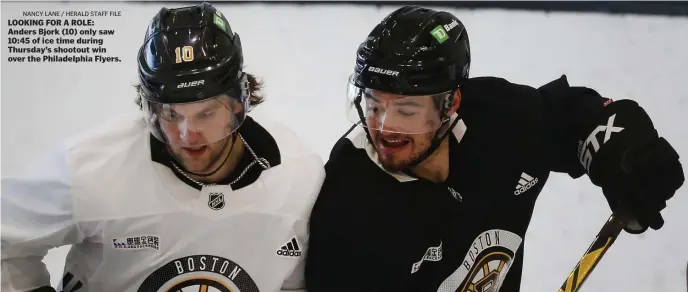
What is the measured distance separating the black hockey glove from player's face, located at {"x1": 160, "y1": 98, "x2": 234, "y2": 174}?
2.29ft

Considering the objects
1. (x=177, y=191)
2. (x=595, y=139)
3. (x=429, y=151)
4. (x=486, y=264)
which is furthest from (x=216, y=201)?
(x=595, y=139)

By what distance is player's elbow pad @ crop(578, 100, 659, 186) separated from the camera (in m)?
1.47

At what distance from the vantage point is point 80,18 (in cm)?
210

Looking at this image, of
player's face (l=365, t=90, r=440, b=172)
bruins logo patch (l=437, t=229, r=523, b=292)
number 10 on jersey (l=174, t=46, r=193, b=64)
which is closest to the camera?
number 10 on jersey (l=174, t=46, r=193, b=64)

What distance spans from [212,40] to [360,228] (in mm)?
390

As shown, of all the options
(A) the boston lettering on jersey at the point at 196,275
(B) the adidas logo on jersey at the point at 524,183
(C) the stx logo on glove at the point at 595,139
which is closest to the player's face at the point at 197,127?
(A) the boston lettering on jersey at the point at 196,275

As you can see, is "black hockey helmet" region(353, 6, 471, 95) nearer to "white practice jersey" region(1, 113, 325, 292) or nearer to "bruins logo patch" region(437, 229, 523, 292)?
"white practice jersey" region(1, 113, 325, 292)

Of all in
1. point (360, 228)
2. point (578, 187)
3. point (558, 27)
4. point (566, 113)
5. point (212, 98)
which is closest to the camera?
point (212, 98)

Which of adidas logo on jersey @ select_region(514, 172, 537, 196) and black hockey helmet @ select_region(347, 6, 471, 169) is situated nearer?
black hockey helmet @ select_region(347, 6, 471, 169)

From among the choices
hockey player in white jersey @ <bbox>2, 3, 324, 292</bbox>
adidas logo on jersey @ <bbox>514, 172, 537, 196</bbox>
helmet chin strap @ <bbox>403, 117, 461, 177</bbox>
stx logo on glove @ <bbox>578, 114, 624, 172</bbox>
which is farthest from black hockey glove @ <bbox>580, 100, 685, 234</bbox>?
hockey player in white jersey @ <bbox>2, 3, 324, 292</bbox>

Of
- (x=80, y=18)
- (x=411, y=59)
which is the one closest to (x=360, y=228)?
(x=411, y=59)

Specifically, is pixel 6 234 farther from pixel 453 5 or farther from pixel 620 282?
pixel 453 5

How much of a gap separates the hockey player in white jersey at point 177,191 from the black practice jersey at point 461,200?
0.07m

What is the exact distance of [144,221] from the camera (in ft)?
4.28
